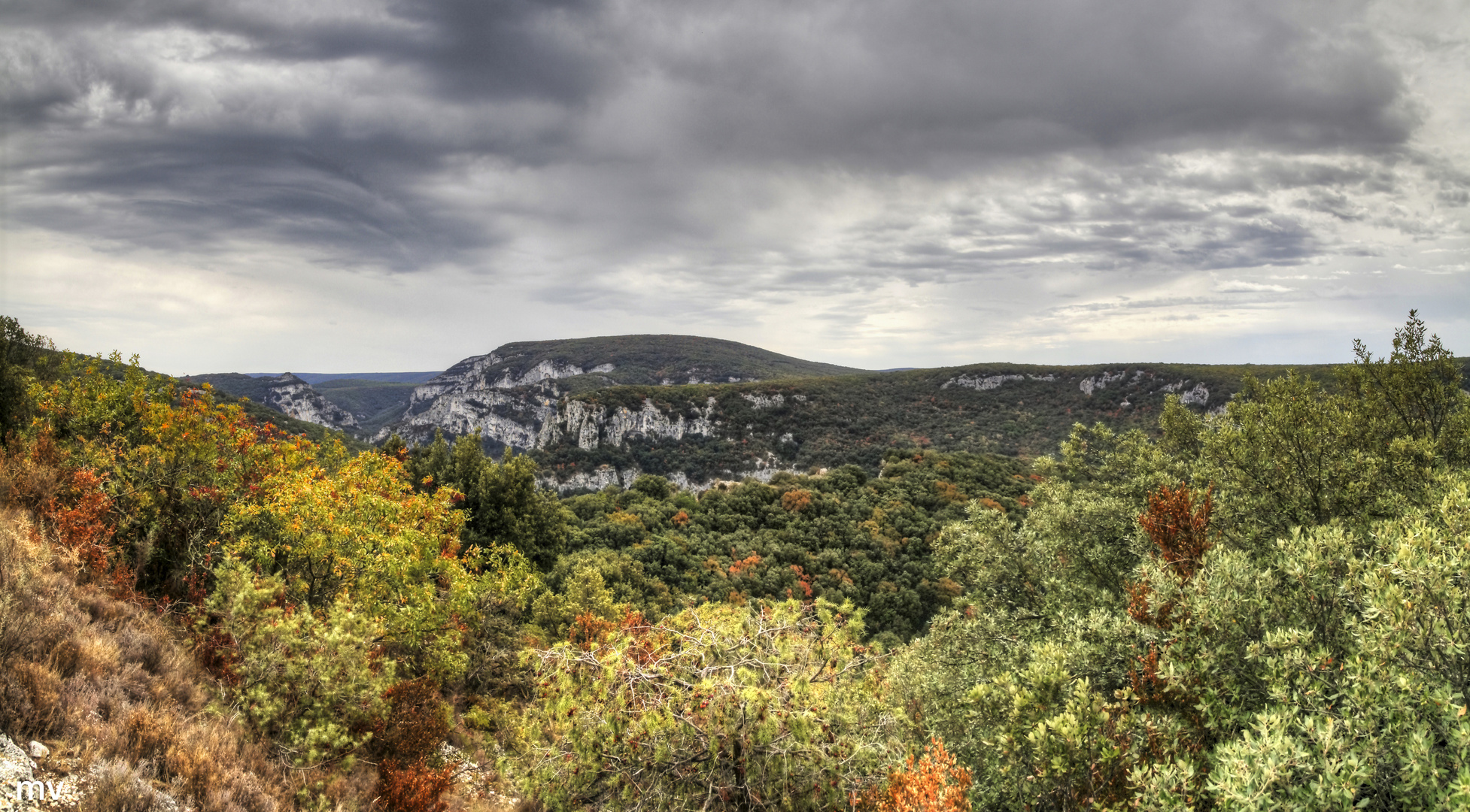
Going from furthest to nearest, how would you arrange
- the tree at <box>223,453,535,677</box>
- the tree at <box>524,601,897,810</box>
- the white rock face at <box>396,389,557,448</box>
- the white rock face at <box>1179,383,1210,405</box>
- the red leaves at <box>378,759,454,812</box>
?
the white rock face at <box>396,389,557,448</box>, the white rock face at <box>1179,383,1210,405</box>, the tree at <box>223,453,535,677</box>, the red leaves at <box>378,759,454,812</box>, the tree at <box>524,601,897,810</box>

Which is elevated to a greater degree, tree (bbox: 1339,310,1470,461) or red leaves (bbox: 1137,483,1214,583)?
tree (bbox: 1339,310,1470,461)

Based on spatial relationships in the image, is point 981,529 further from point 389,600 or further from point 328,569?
point 328,569

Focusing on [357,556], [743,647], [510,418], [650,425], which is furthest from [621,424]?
[743,647]

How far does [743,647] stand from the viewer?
9.10 m

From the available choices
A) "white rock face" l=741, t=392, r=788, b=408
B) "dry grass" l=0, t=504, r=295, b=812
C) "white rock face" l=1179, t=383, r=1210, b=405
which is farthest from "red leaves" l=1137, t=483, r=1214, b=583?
"white rock face" l=1179, t=383, r=1210, b=405

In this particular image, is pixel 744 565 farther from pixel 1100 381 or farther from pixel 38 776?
pixel 1100 381

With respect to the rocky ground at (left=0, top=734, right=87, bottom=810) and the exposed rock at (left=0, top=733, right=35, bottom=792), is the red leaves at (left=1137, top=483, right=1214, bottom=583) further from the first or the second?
the exposed rock at (left=0, top=733, right=35, bottom=792)

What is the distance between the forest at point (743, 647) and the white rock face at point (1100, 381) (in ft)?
468

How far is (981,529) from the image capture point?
1691cm

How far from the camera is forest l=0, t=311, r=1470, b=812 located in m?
5.94

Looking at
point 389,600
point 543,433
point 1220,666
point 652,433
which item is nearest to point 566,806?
point 389,600

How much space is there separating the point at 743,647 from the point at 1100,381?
16029 cm

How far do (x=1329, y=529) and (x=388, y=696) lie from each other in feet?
51.7

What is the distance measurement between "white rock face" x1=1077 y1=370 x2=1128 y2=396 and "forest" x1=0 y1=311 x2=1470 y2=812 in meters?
143
